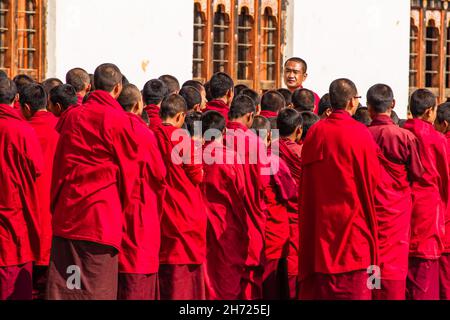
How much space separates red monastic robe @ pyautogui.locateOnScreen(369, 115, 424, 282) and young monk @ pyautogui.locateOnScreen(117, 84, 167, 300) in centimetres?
135

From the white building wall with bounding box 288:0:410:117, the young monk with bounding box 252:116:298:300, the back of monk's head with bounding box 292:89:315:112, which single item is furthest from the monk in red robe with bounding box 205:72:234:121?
the white building wall with bounding box 288:0:410:117

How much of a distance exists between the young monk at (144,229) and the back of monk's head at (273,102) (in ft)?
6.77

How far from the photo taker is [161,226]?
8375mm

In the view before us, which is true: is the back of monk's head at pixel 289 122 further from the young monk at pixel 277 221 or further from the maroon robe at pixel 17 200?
the maroon robe at pixel 17 200

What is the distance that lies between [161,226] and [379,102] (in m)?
1.47

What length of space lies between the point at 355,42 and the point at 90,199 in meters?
7.47

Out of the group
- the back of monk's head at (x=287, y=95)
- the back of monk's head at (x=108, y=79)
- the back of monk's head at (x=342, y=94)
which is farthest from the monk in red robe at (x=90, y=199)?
the back of monk's head at (x=287, y=95)

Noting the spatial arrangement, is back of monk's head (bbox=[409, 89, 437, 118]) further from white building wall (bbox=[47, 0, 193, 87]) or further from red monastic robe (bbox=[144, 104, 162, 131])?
white building wall (bbox=[47, 0, 193, 87])

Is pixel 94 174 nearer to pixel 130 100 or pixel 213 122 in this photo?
pixel 130 100

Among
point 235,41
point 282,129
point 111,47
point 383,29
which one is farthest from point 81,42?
point 282,129

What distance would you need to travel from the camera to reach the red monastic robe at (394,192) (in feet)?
27.9

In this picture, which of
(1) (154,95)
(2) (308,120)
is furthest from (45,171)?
(2) (308,120)

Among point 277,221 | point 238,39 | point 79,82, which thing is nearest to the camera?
point 277,221

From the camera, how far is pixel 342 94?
26.7ft
